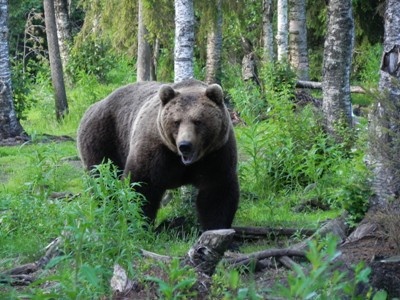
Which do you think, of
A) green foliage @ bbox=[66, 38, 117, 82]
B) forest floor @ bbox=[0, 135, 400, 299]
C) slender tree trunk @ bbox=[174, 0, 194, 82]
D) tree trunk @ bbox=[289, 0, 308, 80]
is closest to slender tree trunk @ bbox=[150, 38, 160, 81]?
green foliage @ bbox=[66, 38, 117, 82]

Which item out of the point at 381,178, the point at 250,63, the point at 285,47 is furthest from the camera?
the point at 285,47

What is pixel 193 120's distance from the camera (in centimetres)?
730

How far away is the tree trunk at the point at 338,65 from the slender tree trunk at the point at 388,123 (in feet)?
9.72

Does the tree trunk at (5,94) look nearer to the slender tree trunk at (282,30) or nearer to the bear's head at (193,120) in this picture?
the slender tree trunk at (282,30)

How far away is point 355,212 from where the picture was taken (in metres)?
6.59

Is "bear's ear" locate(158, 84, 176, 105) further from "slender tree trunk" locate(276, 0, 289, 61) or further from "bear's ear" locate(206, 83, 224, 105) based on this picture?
"slender tree trunk" locate(276, 0, 289, 61)

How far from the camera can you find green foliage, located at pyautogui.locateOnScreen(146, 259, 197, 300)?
3.76 m

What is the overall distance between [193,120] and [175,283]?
108 inches

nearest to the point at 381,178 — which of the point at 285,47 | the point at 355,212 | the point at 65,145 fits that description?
the point at 355,212

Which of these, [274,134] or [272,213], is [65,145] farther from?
[272,213]

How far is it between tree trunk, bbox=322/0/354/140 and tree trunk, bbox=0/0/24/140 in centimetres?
564

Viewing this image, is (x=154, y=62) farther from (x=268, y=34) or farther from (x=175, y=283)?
(x=175, y=283)

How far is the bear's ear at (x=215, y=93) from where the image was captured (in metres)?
7.39

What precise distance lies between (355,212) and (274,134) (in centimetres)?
312
